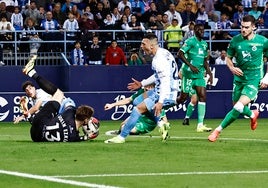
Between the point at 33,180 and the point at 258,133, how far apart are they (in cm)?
1103

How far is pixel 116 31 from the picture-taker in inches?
1347

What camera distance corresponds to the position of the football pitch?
12547 mm

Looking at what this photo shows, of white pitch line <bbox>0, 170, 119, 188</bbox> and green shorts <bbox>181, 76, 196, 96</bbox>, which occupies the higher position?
white pitch line <bbox>0, 170, 119, 188</bbox>

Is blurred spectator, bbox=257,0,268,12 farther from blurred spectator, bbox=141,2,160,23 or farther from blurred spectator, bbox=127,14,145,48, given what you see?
blurred spectator, bbox=127,14,145,48

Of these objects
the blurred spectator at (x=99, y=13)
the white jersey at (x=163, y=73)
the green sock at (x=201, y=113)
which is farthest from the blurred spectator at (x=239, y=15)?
the white jersey at (x=163, y=73)

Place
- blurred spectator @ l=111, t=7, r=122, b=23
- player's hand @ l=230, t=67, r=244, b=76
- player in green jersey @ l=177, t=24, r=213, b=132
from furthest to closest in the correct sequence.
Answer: blurred spectator @ l=111, t=7, r=122, b=23, player in green jersey @ l=177, t=24, r=213, b=132, player's hand @ l=230, t=67, r=244, b=76

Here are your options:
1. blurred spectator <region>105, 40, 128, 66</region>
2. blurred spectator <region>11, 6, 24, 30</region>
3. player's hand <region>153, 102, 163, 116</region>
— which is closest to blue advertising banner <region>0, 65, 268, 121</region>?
blurred spectator <region>105, 40, 128, 66</region>

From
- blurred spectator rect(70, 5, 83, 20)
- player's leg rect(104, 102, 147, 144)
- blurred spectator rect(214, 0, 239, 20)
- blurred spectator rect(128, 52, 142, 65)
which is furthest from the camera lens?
blurred spectator rect(214, 0, 239, 20)

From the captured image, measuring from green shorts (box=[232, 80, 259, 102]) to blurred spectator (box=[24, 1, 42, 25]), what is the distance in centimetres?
1510

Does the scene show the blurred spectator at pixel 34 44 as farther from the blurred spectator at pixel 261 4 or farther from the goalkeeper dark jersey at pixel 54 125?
the goalkeeper dark jersey at pixel 54 125

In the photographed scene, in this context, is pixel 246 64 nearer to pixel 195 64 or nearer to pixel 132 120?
pixel 132 120

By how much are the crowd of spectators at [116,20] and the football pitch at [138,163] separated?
13311mm

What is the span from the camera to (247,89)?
18984mm

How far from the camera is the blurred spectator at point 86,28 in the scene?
111 feet
